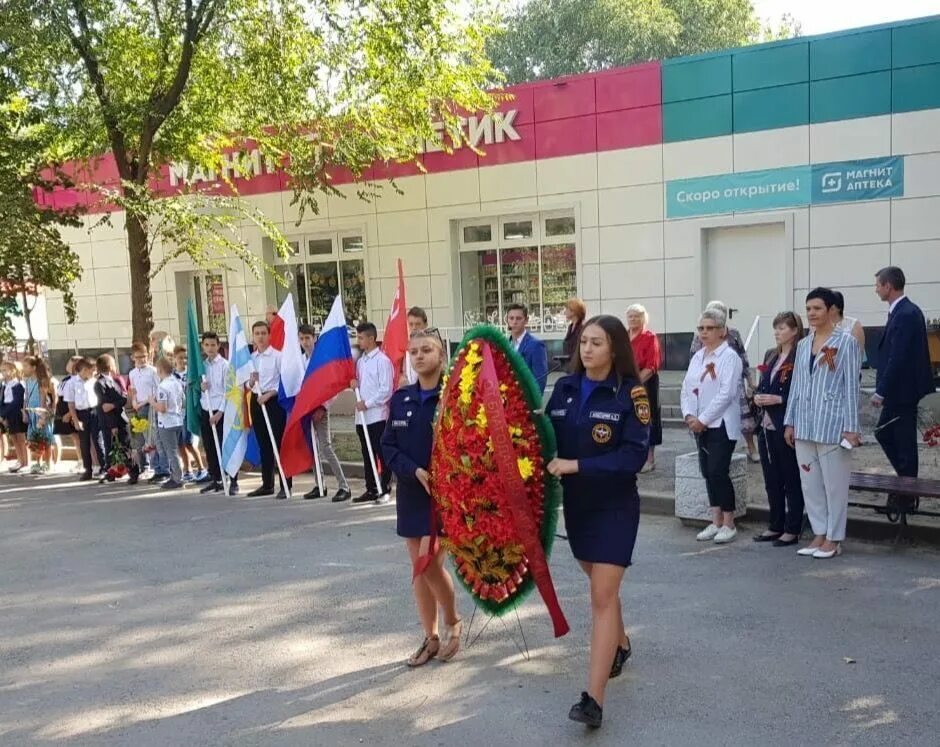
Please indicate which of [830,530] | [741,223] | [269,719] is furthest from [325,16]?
[269,719]

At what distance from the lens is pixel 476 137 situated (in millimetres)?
15891

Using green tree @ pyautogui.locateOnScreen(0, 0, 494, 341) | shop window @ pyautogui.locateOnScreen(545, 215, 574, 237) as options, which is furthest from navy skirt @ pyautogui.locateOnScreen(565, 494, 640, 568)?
shop window @ pyautogui.locateOnScreen(545, 215, 574, 237)

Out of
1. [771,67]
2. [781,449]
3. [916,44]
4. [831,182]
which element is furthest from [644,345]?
[916,44]

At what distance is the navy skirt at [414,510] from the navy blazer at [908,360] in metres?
4.28

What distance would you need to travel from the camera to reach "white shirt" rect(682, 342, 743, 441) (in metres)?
6.35

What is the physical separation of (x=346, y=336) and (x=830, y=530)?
4.92 m

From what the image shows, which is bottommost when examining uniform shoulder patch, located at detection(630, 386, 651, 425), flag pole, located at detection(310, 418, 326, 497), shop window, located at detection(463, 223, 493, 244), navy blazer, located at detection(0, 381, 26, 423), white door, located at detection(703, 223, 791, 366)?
flag pole, located at detection(310, 418, 326, 497)

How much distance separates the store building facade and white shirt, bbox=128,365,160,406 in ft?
21.5

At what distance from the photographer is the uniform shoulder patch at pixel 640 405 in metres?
3.72

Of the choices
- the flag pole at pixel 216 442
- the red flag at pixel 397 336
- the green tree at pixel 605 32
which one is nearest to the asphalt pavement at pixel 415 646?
the red flag at pixel 397 336

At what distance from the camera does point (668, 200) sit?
14.4m

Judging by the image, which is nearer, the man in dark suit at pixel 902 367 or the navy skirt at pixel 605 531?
the navy skirt at pixel 605 531

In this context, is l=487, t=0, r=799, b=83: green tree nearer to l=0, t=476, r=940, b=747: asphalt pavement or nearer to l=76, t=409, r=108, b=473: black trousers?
l=76, t=409, r=108, b=473: black trousers

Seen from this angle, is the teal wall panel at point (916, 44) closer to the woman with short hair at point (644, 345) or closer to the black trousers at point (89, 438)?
the woman with short hair at point (644, 345)
